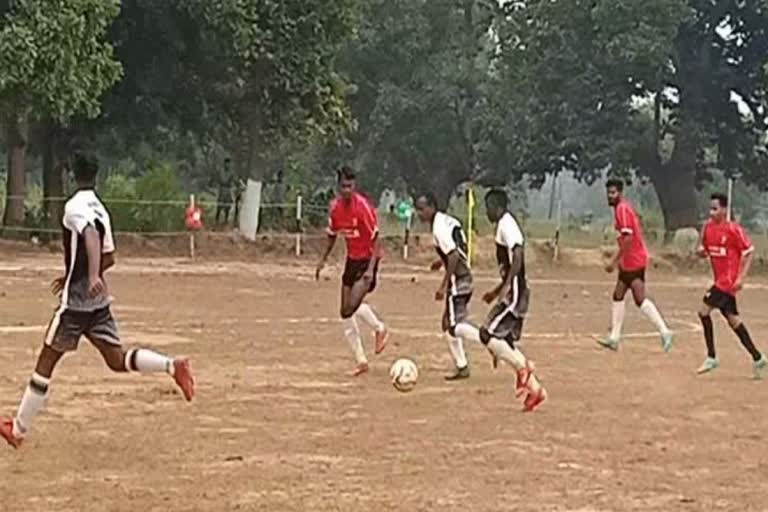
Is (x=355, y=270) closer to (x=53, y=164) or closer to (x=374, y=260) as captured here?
(x=374, y=260)

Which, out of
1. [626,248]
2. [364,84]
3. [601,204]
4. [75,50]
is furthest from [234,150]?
[601,204]

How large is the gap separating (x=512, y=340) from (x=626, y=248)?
13.5 feet

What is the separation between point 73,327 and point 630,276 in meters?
8.61

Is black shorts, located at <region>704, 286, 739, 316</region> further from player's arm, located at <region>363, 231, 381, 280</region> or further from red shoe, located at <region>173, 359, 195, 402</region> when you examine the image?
red shoe, located at <region>173, 359, 195, 402</region>

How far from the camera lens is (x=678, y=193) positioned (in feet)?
174

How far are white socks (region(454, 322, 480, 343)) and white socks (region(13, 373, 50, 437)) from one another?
4747mm

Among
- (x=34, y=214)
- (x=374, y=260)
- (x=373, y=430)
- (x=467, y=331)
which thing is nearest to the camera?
(x=373, y=430)

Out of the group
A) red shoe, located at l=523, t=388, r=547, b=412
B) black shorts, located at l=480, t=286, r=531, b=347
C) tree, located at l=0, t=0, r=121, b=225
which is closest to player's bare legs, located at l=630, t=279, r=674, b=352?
black shorts, located at l=480, t=286, r=531, b=347

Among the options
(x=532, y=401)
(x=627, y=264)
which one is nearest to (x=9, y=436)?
(x=532, y=401)

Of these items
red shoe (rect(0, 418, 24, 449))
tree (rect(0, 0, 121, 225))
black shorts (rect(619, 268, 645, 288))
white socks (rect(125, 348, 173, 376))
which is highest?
tree (rect(0, 0, 121, 225))

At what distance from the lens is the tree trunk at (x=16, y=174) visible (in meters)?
38.8

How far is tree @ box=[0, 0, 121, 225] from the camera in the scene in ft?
109

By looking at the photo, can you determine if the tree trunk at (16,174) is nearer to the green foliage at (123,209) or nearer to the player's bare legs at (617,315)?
the green foliage at (123,209)

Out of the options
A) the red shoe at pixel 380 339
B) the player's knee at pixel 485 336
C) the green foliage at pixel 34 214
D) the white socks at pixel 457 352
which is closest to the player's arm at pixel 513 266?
the player's knee at pixel 485 336
